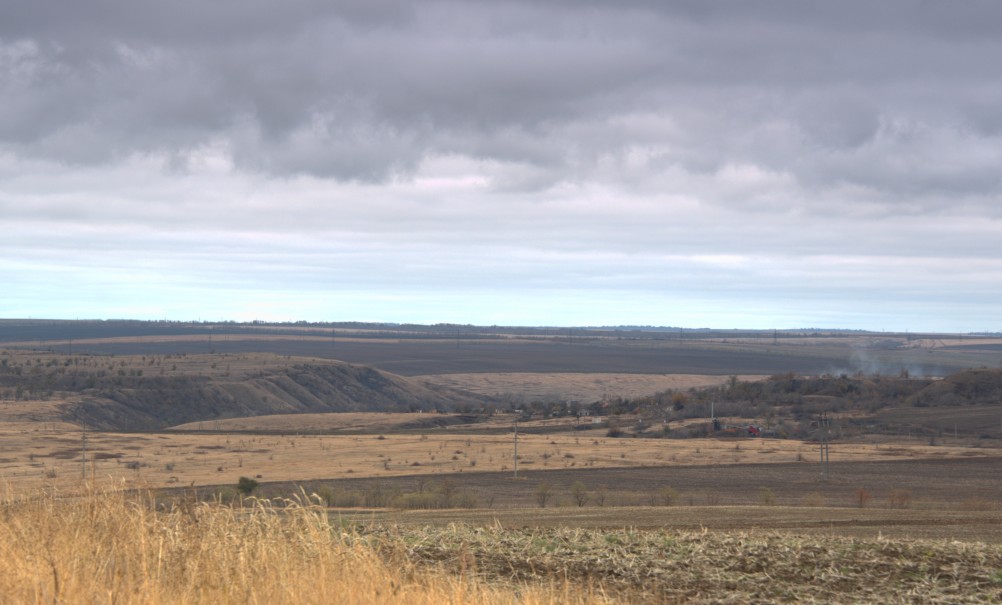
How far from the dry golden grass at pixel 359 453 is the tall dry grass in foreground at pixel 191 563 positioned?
4195 cm

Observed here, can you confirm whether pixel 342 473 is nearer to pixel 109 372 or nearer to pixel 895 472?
pixel 895 472

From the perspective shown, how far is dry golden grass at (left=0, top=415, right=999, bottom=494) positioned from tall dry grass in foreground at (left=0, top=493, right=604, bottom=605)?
41.9 metres

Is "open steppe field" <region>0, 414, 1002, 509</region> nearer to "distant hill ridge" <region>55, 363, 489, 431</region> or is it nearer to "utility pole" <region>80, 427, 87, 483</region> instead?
"utility pole" <region>80, 427, 87, 483</region>

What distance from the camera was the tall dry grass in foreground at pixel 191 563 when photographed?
413 inches

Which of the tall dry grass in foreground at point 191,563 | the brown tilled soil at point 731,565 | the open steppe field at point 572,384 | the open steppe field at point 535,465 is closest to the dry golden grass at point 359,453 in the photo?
the open steppe field at point 535,465

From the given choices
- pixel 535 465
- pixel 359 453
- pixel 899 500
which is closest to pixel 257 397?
pixel 359 453

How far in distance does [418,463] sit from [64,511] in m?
57.2

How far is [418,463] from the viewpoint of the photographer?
70500 millimetres

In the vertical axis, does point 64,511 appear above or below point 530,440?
above

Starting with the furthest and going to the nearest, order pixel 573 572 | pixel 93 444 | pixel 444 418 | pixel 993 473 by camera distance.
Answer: pixel 444 418 < pixel 93 444 < pixel 993 473 < pixel 573 572

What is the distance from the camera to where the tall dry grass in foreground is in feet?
34.4

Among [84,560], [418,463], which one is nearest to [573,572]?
[84,560]

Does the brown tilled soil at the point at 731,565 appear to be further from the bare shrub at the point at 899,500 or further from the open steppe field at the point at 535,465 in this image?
the bare shrub at the point at 899,500

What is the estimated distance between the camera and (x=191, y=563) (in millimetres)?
11500
